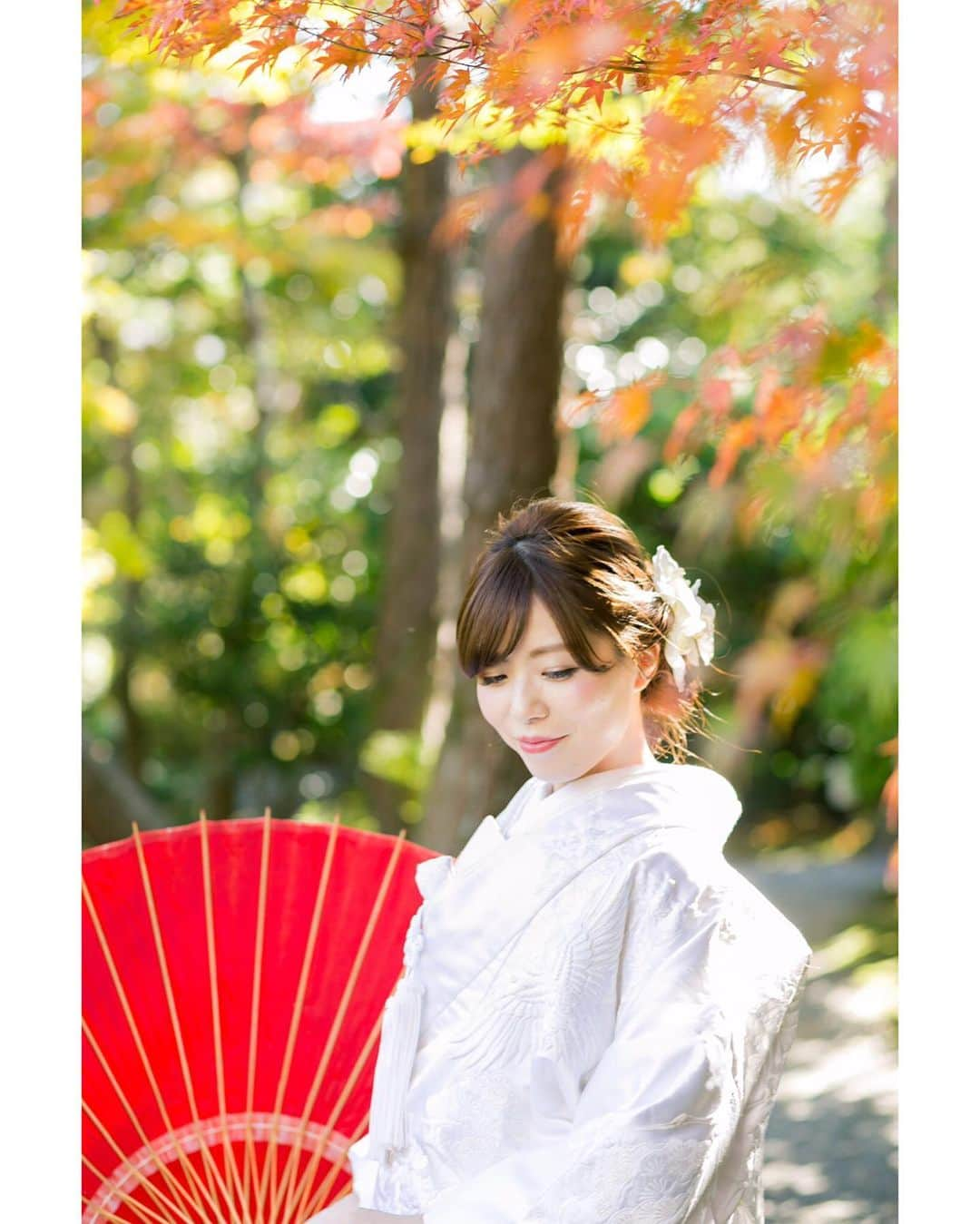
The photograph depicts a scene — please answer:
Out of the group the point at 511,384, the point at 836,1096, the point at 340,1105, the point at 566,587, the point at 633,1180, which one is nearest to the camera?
the point at 633,1180

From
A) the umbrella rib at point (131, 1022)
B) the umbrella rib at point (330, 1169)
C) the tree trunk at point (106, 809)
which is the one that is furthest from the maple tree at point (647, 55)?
the tree trunk at point (106, 809)

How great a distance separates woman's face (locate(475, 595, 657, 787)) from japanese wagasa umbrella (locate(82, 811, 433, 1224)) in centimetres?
35

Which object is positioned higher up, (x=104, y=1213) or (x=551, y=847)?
(x=551, y=847)

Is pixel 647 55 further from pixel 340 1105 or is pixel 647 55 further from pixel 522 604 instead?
pixel 340 1105

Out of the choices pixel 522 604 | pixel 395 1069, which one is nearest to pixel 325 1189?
pixel 395 1069

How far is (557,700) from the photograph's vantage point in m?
1.11

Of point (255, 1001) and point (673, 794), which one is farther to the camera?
point (255, 1001)

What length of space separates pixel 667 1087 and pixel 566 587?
41 centimetres

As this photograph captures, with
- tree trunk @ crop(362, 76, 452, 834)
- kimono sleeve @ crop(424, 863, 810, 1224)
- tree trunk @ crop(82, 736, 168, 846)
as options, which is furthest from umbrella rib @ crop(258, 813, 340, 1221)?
tree trunk @ crop(362, 76, 452, 834)

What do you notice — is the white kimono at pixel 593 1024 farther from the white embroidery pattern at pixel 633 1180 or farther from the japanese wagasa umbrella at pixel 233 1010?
the japanese wagasa umbrella at pixel 233 1010

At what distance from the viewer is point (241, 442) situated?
6.04 meters

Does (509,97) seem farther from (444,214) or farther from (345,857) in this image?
(444,214)
